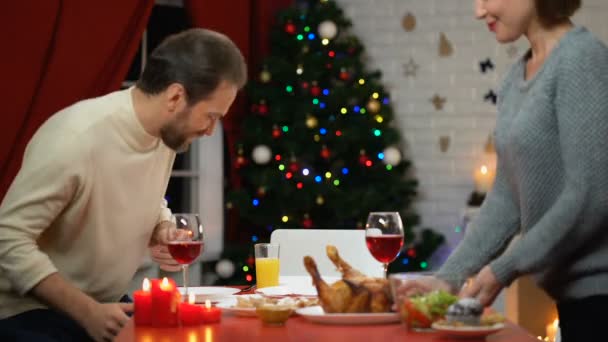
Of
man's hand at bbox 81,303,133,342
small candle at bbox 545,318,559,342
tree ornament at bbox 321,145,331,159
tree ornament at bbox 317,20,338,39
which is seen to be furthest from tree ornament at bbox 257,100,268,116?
man's hand at bbox 81,303,133,342

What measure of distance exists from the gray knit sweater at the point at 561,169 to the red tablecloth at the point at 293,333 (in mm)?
122

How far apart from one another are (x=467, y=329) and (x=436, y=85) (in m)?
4.29

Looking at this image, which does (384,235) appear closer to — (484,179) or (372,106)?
(372,106)

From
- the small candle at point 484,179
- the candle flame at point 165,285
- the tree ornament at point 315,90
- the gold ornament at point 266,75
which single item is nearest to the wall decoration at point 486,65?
the small candle at point 484,179

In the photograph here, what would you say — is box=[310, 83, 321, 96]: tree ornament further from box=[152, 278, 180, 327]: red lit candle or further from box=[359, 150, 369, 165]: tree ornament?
box=[152, 278, 180, 327]: red lit candle

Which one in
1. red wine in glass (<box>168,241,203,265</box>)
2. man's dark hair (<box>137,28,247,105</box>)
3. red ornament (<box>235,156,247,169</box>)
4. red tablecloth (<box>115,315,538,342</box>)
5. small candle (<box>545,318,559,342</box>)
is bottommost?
small candle (<box>545,318,559,342</box>)

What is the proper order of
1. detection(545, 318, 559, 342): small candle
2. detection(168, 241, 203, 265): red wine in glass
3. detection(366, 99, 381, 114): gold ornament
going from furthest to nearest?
detection(366, 99, 381, 114): gold ornament
detection(545, 318, 559, 342): small candle
detection(168, 241, 203, 265): red wine in glass

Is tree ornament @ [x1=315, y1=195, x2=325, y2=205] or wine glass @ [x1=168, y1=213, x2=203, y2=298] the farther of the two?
tree ornament @ [x1=315, y1=195, x2=325, y2=205]

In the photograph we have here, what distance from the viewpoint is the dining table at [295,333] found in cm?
187

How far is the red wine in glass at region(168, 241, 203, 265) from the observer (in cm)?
230

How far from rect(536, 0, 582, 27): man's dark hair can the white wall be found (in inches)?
152

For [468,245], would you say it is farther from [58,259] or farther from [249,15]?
[249,15]

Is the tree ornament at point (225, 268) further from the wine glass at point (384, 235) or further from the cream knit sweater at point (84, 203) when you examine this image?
the wine glass at point (384, 235)

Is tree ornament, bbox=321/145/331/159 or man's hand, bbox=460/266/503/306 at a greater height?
tree ornament, bbox=321/145/331/159
